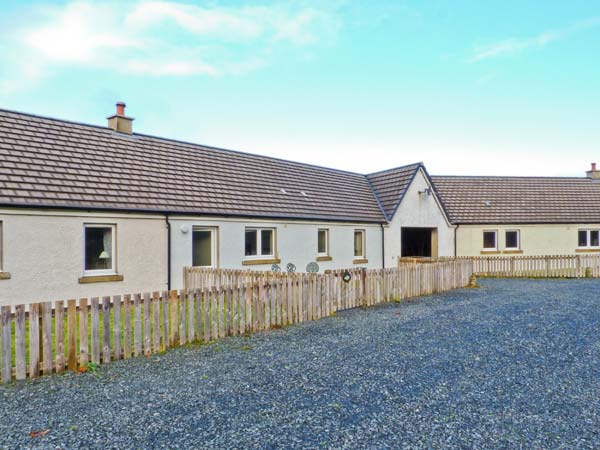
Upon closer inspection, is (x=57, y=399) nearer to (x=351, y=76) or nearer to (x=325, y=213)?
(x=325, y=213)

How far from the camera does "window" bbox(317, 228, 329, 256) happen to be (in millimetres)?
19438

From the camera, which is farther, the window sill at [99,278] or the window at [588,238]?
the window at [588,238]

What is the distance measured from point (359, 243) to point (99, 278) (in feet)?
43.2

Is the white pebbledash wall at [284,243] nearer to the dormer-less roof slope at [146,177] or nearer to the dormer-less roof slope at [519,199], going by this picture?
the dormer-less roof slope at [146,177]

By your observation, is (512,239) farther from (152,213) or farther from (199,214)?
(152,213)

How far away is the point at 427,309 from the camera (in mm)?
12336

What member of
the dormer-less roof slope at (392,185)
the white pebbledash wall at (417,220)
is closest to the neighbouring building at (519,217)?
the white pebbledash wall at (417,220)

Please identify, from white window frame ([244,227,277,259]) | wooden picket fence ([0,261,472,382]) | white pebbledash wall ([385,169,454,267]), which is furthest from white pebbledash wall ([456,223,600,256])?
white window frame ([244,227,277,259])

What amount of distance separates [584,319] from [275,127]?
2012 centimetres

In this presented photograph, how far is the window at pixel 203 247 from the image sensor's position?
15.0 meters

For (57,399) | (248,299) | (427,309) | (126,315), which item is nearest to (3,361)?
(57,399)

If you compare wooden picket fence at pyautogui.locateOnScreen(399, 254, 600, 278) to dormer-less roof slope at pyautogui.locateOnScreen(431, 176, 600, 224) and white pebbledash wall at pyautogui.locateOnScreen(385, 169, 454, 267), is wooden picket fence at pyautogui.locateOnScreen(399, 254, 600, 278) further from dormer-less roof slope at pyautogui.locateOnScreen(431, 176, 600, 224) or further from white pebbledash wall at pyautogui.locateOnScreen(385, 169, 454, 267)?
dormer-less roof slope at pyautogui.locateOnScreen(431, 176, 600, 224)

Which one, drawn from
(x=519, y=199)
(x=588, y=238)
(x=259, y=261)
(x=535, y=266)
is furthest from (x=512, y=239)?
(x=259, y=261)

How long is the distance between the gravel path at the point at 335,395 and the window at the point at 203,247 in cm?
676
